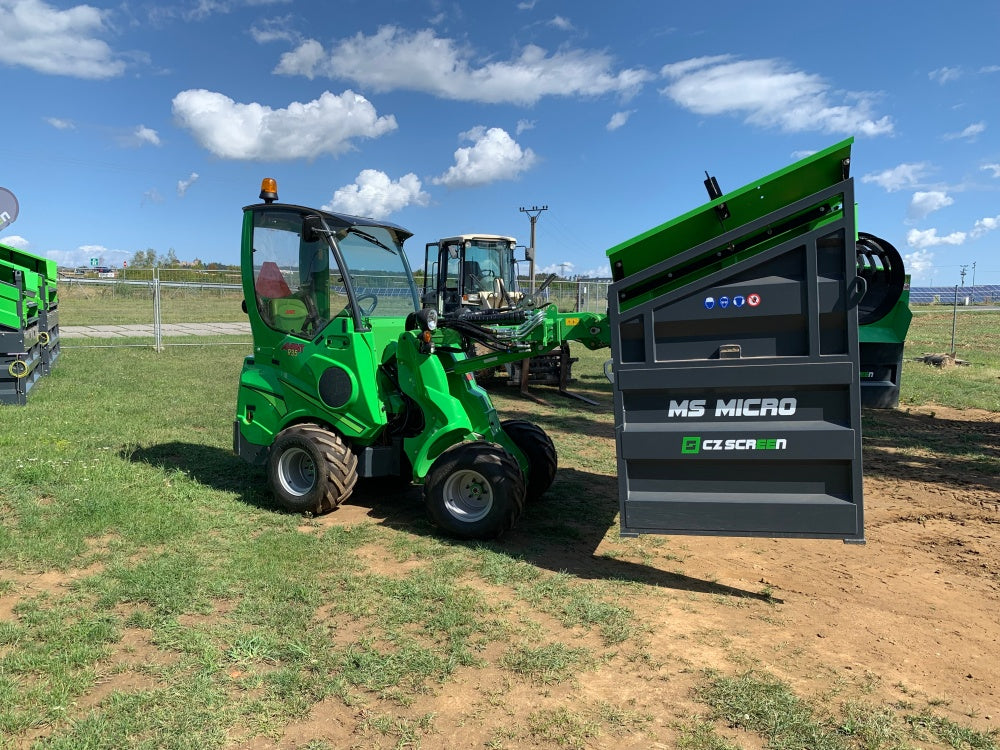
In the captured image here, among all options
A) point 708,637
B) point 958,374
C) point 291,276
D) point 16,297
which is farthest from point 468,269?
point 708,637

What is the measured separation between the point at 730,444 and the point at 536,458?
Answer: 7.12 ft

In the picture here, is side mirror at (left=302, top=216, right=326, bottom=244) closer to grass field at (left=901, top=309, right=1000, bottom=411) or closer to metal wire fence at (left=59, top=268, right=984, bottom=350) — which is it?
metal wire fence at (left=59, top=268, right=984, bottom=350)

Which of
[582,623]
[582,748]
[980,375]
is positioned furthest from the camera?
[980,375]

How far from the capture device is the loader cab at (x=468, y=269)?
14812 mm

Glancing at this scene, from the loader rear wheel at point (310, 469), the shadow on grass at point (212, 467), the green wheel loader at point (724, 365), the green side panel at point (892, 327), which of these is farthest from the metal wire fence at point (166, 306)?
the green wheel loader at point (724, 365)

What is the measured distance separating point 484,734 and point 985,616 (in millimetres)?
2969

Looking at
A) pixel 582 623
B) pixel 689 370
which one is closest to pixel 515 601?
pixel 582 623

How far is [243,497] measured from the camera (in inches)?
239

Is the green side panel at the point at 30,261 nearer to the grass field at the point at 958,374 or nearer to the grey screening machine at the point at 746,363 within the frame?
the grey screening machine at the point at 746,363

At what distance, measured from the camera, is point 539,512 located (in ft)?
18.9

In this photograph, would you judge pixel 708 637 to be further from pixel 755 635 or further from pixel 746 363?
pixel 746 363

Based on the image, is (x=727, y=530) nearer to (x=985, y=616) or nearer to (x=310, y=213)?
(x=985, y=616)

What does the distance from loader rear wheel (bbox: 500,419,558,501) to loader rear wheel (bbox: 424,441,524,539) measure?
0.87 metres

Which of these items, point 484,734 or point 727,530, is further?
point 727,530
